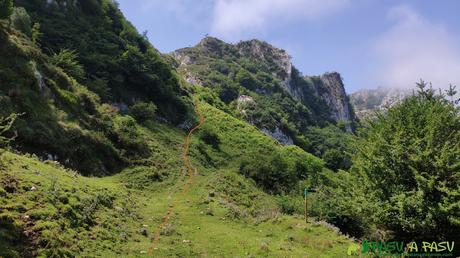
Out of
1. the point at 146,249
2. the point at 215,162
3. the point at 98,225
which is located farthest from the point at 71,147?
the point at 215,162

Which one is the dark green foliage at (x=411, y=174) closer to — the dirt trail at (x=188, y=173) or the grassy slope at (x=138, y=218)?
the grassy slope at (x=138, y=218)

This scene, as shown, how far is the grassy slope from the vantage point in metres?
18.2

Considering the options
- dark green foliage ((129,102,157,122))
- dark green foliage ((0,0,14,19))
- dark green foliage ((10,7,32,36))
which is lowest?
dark green foliage ((129,102,157,122))

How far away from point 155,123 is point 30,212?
45662 millimetres

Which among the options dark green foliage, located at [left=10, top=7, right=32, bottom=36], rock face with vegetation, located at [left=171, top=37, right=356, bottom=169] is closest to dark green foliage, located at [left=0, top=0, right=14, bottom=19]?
dark green foliage, located at [left=10, top=7, right=32, bottom=36]

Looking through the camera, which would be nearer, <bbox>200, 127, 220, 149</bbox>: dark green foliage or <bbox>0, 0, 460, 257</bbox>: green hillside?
<bbox>0, 0, 460, 257</bbox>: green hillside

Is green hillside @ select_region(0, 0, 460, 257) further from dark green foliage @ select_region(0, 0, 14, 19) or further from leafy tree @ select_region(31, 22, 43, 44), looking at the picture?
leafy tree @ select_region(31, 22, 43, 44)

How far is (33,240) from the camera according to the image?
646 inches

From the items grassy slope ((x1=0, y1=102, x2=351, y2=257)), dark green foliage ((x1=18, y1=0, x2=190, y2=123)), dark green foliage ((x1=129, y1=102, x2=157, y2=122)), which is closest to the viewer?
grassy slope ((x1=0, y1=102, x2=351, y2=257))

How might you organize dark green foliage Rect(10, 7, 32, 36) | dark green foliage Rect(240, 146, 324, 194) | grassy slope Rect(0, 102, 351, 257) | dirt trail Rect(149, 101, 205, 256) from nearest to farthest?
grassy slope Rect(0, 102, 351, 257) → dirt trail Rect(149, 101, 205, 256) → dark green foliage Rect(10, 7, 32, 36) → dark green foliage Rect(240, 146, 324, 194)

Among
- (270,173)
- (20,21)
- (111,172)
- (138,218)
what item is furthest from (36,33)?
(138,218)

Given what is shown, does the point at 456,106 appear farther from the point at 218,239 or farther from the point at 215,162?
the point at 215,162

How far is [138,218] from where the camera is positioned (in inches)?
1084

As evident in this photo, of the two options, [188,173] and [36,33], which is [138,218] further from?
[36,33]
